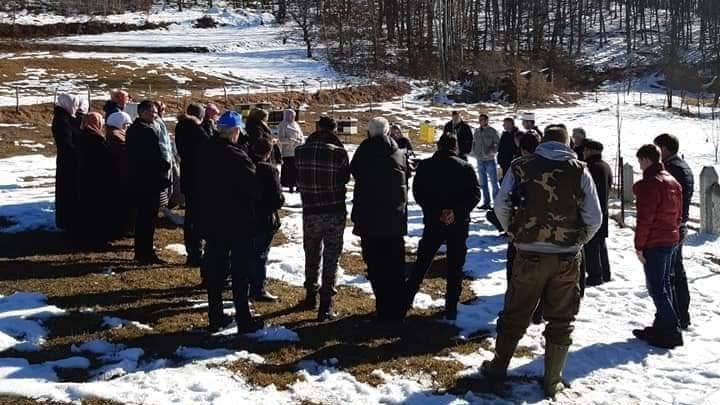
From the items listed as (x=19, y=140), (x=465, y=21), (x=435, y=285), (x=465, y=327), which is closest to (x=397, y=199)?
(x=465, y=327)

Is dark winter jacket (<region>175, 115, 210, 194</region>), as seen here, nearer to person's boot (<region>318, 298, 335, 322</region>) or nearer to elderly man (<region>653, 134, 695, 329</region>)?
person's boot (<region>318, 298, 335, 322</region>)

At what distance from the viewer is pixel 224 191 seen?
602 centimetres

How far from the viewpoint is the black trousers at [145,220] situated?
26.5 feet

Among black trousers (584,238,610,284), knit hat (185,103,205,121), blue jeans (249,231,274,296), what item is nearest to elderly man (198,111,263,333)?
blue jeans (249,231,274,296)

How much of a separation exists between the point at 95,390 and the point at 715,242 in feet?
33.6

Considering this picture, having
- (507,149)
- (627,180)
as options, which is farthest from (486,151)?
(627,180)

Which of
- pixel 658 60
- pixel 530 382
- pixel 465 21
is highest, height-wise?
pixel 465 21

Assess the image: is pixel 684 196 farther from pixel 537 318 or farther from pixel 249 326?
pixel 249 326

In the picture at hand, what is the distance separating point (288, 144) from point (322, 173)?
6.40 meters

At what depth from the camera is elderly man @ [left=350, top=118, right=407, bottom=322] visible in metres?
6.50

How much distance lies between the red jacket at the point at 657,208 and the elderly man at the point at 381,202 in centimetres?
223

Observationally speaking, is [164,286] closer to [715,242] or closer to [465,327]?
[465,327]

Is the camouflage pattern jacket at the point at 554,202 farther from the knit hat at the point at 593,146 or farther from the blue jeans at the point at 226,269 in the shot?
the knit hat at the point at 593,146

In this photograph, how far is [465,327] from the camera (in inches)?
282
